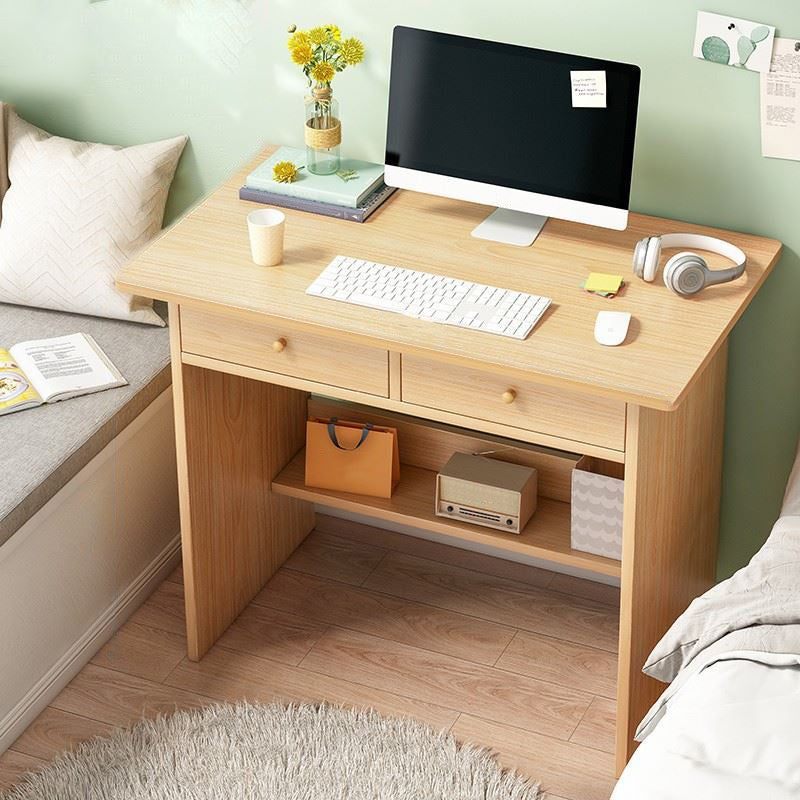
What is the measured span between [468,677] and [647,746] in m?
0.92

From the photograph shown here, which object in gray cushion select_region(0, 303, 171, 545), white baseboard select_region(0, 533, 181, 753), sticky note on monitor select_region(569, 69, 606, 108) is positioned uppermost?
sticky note on monitor select_region(569, 69, 606, 108)

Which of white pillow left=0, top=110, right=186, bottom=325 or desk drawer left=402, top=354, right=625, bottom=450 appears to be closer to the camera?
desk drawer left=402, top=354, right=625, bottom=450

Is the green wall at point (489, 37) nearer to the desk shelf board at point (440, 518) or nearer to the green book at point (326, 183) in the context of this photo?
the green book at point (326, 183)

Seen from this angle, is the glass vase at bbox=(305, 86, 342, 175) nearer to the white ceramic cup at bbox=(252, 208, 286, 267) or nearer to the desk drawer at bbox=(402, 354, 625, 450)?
the white ceramic cup at bbox=(252, 208, 286, 267)

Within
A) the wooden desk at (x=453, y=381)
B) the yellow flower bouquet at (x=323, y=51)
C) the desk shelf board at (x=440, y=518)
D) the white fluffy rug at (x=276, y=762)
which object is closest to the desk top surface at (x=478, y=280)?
the wooden desk at (x=453, y=381)

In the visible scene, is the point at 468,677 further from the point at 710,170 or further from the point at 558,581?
the point at 710,170

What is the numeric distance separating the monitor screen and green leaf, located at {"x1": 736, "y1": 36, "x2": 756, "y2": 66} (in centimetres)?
23

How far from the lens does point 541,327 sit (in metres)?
2.20

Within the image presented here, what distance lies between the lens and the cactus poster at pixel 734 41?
7.70 feet

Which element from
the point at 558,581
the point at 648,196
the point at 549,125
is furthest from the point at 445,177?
the point at 558,581

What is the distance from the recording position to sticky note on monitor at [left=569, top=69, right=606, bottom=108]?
90.5 inches

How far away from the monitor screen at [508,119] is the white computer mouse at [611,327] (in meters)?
0.26

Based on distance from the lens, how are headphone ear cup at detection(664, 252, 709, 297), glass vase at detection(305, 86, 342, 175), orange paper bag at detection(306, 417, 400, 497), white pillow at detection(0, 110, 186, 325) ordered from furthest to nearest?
white pillow at detection(0, 110, 186, 325)
orange paper bag at detection(306, 417, 400, 497)
glass vase at detection(305, 86, 342, 175)
headphone ear cup at detection(664, 252, 709, 297)

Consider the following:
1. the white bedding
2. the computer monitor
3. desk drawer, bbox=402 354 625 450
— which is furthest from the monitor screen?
the white bedding
